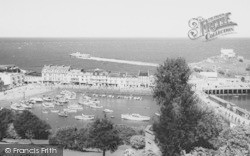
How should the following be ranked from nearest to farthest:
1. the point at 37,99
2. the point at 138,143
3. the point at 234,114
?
1. the point at 138,143
2. the point at 234,114
3. the point at 37,99

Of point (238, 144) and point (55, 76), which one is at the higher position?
point (238, 144)

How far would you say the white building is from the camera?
63.8 m

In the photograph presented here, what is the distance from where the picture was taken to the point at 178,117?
18.7 meters

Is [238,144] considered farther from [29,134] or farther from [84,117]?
[84,117]

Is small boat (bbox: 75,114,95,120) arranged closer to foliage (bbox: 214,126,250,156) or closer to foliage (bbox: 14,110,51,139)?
foliage (bbox: 14,110,51,139)

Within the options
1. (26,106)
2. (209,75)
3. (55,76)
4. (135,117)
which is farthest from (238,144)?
(209,75)

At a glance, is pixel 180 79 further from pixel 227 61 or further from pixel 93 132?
pixel 227 61

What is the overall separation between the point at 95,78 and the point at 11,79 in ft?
53.3

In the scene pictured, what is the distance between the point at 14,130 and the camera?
2839cm

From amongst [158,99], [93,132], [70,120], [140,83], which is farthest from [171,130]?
[140,83]

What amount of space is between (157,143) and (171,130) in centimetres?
122

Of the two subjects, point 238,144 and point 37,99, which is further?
point 37,99

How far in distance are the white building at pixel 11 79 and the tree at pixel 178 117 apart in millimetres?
48298

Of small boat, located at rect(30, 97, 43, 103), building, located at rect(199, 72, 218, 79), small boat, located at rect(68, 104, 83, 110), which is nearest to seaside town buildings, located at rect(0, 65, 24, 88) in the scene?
small boat, located at rect(30, 97, 43, 103)
